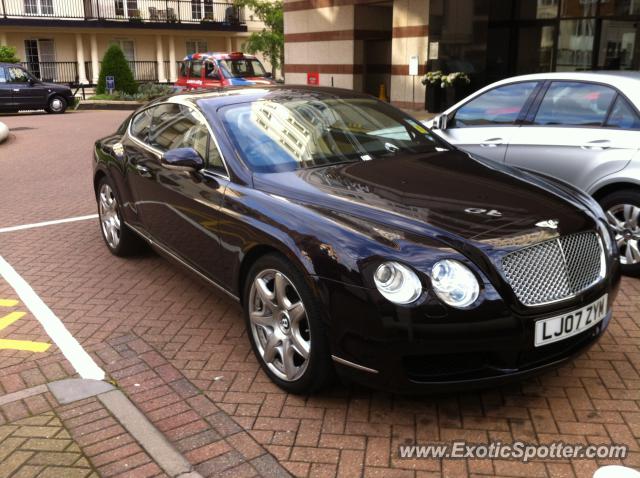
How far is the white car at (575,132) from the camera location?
5.17 meters

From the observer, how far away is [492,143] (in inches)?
239

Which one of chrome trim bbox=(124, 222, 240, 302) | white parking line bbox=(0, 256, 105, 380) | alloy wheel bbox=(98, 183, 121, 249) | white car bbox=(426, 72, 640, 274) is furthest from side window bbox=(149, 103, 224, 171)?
white car bbox=(426, 72, 640, 274)

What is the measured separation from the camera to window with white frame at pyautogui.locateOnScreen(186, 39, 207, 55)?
39594mm

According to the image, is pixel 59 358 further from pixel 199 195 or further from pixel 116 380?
pixel 199 195

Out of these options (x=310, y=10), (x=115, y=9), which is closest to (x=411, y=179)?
(x=310, y=10)

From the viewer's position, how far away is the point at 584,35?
14.8m

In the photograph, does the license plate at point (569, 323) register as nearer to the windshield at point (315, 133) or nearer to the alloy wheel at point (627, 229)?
the windshield at point (315, 133)

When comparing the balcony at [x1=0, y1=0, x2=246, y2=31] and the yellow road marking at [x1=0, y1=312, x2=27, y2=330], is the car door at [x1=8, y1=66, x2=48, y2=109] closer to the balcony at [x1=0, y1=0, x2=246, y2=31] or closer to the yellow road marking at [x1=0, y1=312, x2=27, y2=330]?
the balcony at [x1=0, y1=0, x2=246, y2=31]

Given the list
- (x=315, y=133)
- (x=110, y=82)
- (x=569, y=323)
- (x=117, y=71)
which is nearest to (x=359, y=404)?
(x=569, y=323)

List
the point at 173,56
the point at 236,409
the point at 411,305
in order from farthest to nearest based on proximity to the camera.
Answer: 1. the point at 173,56
2. the point at 236,409
3. the point at 411,305

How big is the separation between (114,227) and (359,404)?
11.5ft

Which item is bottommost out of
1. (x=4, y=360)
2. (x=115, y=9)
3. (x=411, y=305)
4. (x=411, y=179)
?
(x=4, y=360)

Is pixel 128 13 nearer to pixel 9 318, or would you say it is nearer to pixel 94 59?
pixel 94 59

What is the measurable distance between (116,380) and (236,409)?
813 millimetres
